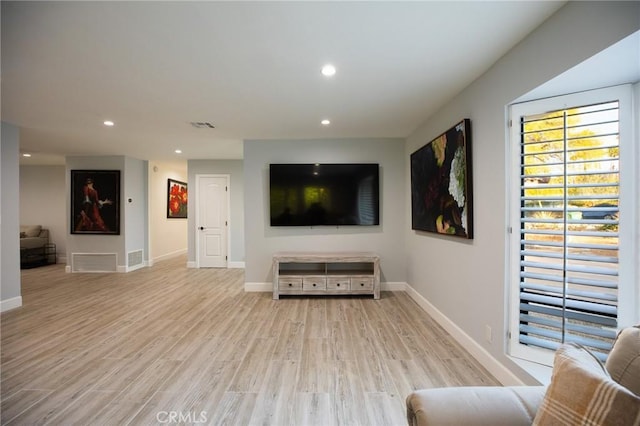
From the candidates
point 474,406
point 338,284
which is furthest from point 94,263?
point 474,406

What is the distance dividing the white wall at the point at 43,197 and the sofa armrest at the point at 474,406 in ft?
30.1

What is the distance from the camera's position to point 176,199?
7.66 meters

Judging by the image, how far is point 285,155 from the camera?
4332 mm

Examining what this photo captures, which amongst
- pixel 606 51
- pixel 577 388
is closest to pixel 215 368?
pixel 577 388

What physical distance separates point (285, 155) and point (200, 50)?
245 centimetres

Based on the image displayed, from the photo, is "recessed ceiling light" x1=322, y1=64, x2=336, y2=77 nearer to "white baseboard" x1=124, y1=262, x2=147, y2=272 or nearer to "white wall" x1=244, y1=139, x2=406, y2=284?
"white wall" x1=244, y1=139, x2=406, y2=284

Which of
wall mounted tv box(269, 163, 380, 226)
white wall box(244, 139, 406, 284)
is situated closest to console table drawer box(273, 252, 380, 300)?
white wall box(244, 139, 406, 284)

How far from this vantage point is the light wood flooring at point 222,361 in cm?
171

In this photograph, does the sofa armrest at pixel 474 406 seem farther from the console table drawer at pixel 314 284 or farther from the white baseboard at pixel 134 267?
the white baseboard at pixel 134 267

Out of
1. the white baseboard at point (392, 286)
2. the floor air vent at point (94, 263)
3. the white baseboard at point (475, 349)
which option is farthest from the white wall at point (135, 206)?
the white baseboard at point (475, 349)

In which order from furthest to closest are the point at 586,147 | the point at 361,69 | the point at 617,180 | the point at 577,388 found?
the point at 361,69
the point at 586,147
the point at 617,180
the point at 577,388

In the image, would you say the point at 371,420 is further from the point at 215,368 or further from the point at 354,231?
the point at 354,231

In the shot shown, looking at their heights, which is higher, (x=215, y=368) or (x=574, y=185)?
(x=574, y=185)


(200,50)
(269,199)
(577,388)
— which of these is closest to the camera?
(577,388)
